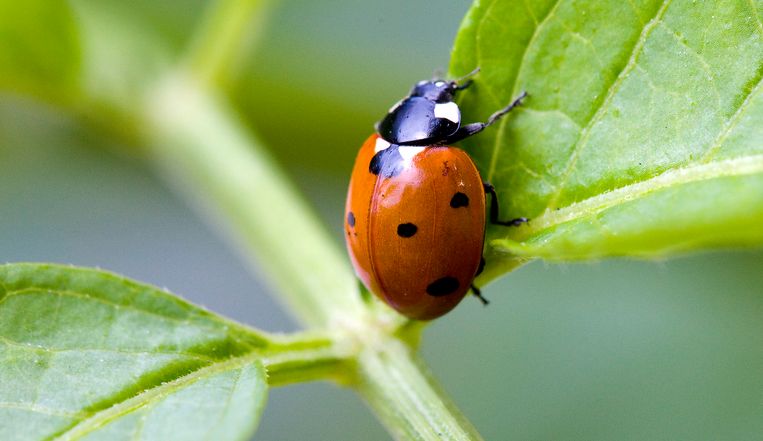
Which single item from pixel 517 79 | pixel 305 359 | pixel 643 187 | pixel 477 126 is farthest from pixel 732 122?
pixel 305 359

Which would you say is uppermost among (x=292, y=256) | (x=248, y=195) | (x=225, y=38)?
(x=225, y=38)

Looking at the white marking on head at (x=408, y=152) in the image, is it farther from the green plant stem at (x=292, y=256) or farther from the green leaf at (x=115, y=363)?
the green leaf at (x=115, y=363)

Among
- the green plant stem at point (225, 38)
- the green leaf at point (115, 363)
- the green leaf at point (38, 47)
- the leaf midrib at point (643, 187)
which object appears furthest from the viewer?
the green plant stem at point (225, 38)

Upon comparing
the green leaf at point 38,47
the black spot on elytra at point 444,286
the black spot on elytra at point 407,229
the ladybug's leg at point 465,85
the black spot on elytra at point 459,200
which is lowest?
the black spot on elytra at point 444,286

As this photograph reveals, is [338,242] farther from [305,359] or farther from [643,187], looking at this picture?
[643,187]

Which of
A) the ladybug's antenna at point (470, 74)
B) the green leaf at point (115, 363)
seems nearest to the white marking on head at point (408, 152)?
the ladybug's antenna at point (470, 74)

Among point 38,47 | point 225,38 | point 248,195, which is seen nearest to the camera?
point 248,195

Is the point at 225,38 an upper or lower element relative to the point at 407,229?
upper
